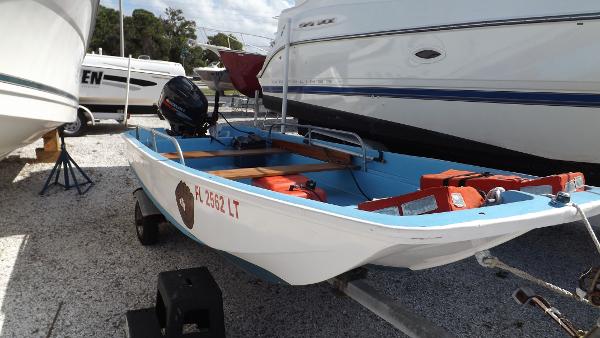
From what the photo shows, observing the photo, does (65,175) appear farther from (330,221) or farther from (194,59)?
(194,59)

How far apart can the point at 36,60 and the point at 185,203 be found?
1.97 meters

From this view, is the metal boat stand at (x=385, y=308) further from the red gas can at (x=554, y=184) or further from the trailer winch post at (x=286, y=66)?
the trailer winch post at (x=286, y=66)

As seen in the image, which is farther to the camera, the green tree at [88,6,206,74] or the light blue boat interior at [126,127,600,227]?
the green tree at [88,6,206,74]

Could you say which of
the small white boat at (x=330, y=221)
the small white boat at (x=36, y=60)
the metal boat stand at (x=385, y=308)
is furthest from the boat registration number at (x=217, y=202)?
the small white boat at (x=36, y=60)

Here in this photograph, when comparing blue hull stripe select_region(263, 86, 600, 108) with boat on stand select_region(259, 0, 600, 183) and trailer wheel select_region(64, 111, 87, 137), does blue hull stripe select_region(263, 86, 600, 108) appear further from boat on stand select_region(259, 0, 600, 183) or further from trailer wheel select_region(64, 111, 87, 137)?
trailer wheel select_region(64, 111, 87, 137)

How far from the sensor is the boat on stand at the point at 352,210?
4.92 feet

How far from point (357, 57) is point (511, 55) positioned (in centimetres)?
161

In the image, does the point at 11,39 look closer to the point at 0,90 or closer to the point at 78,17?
the point at 0,90

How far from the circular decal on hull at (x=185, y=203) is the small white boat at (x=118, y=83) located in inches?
275

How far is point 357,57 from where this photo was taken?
4.77m

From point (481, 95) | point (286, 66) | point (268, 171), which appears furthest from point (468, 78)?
point (286, 66)

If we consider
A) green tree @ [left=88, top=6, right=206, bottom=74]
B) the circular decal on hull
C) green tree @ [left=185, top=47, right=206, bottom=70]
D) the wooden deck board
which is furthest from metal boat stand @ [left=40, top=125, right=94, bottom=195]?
green tree @ [left=185, top=47, right=206, bottom=70]

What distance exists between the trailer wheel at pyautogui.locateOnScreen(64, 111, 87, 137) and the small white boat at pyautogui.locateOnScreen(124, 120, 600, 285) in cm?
584

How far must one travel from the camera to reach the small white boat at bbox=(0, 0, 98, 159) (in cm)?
303
